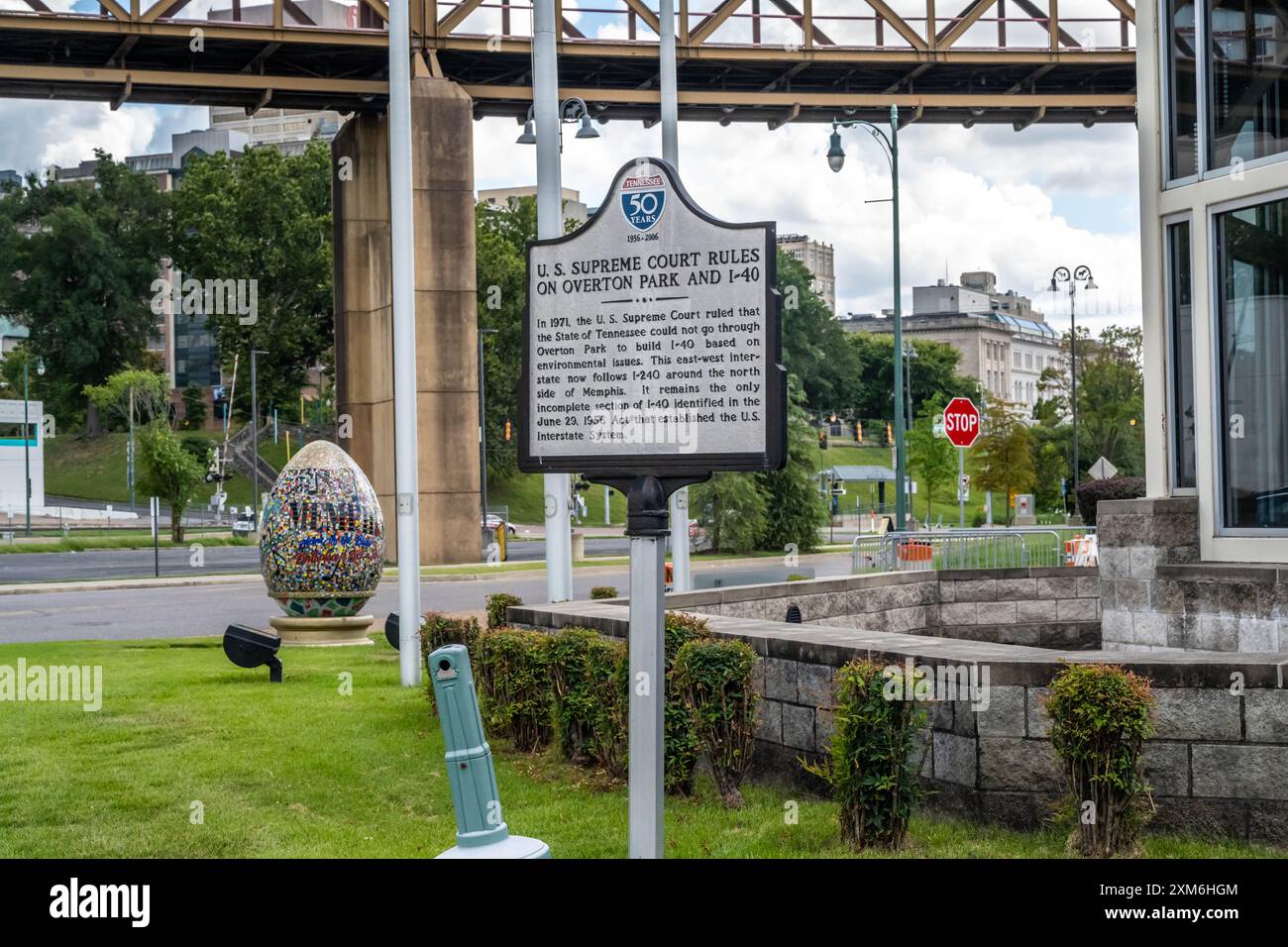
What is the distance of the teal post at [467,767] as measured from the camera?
19.8ft

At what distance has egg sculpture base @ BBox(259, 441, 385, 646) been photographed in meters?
18.7

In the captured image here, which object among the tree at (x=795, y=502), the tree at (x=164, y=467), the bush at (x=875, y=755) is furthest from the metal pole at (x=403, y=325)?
Result: the tree at (x=164, y=467)

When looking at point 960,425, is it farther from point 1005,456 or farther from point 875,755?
point 1005,456

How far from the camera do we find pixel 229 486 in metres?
97.8

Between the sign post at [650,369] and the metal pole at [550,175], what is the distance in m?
8.29

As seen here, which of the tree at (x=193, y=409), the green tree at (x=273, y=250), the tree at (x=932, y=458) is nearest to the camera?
the tree at (x=932, y=458)

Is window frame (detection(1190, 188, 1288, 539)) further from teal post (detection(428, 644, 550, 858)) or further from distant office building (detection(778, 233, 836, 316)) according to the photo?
distant office building (detection(778, 233, 836, 316))

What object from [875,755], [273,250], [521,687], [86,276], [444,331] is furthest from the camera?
[86,276]

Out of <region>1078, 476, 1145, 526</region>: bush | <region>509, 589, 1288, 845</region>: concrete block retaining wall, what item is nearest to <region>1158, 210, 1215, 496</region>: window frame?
<region>509, 589, 1288, 845</region>: concrete block retaining wall

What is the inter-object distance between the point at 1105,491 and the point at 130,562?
29.7 metres

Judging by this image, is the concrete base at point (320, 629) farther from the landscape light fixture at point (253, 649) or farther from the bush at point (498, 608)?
the bush at point (498, 608)

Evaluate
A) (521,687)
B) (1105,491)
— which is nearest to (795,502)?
(1105,491)

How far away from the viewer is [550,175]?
15602mm

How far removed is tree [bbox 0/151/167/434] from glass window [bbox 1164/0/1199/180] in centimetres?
9901
